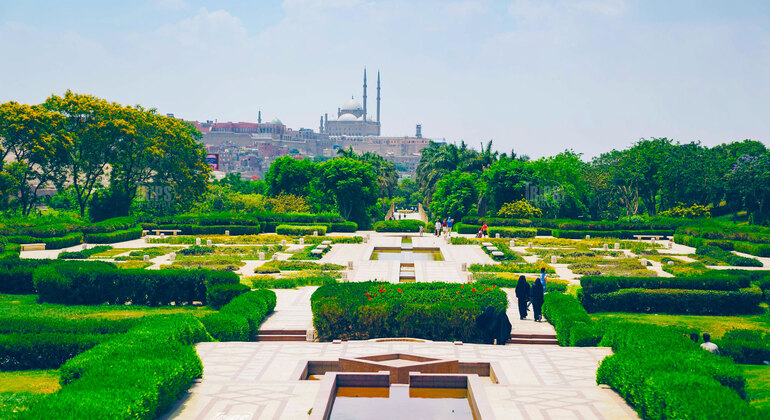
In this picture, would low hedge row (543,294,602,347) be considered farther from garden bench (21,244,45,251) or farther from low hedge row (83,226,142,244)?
low hedge row (83,226,142,244)

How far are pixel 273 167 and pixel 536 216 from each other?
24.6m

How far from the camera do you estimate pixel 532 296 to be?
61.6ft

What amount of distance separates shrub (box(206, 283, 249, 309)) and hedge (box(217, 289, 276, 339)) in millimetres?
598

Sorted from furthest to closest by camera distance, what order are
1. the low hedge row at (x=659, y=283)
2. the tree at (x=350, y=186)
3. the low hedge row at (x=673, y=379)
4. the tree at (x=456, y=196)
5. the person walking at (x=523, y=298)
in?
the tree at (x=350, y=186) → the tree at (x=456, y=196) → the low hedge row at (x=659, y=283) → the person walking at (x=523, y=298) → the low hedge row at (x=673, y=379)

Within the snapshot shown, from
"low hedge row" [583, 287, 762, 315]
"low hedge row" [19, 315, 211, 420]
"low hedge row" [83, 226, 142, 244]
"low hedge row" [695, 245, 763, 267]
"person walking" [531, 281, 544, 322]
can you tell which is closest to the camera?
"low hedge row" [19, 315, 211, 420]

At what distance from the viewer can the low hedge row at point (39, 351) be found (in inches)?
504

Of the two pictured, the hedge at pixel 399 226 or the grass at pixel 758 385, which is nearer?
the grass at pixel 758 385

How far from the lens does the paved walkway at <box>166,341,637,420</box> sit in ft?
33.0

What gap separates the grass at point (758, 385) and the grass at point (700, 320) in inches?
168

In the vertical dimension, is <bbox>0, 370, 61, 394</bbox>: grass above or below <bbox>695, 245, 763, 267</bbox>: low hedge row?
below

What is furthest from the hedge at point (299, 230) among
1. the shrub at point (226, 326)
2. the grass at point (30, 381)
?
the grass at point (30, 381)

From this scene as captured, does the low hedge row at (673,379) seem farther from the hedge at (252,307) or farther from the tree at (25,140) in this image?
the tree at (25,140)

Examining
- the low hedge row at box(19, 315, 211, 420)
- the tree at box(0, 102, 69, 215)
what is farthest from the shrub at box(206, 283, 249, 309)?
the tree at box(0, 102, 69, 215)

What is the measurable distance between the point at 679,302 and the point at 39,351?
56.6 feet
